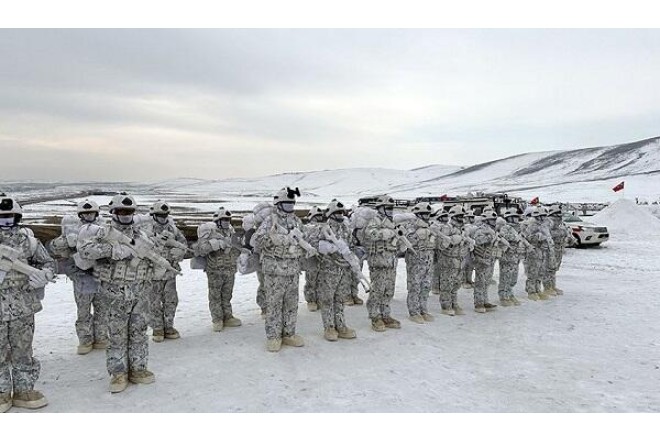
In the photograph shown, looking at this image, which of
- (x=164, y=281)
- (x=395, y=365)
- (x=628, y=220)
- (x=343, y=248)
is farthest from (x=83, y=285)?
(x=628, y=220)

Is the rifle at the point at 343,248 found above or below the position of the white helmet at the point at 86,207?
below

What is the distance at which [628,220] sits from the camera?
24.0 metres

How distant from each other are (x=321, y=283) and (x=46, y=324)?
4850mm

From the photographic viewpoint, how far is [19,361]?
195 inches

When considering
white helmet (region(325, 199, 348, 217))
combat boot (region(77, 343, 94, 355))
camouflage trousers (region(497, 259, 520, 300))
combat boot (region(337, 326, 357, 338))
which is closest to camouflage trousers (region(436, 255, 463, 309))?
camouflage trousers (region(497, 259, 520, 300))

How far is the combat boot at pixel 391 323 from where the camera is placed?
8.19 m

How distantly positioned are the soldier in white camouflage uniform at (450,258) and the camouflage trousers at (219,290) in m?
3.96

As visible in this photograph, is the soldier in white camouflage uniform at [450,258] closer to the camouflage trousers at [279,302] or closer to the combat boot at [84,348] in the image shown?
the camouflage trousers at [279,302]

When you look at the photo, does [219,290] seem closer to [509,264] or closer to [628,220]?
[509,264]

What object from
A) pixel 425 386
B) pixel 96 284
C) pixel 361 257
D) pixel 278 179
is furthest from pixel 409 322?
pixel 278 179

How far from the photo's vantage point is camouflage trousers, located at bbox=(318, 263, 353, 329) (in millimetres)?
7441

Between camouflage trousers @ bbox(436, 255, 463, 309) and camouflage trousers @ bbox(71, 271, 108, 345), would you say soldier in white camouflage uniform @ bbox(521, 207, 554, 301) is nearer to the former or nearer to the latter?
camouflage trousers @ bbox(436, 255, 463, 309)

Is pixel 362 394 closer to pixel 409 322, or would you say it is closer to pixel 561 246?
pixel 409 322

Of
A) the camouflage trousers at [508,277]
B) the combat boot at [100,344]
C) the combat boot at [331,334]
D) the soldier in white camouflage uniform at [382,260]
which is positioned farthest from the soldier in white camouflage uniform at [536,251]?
the combat boot at [100,344]
